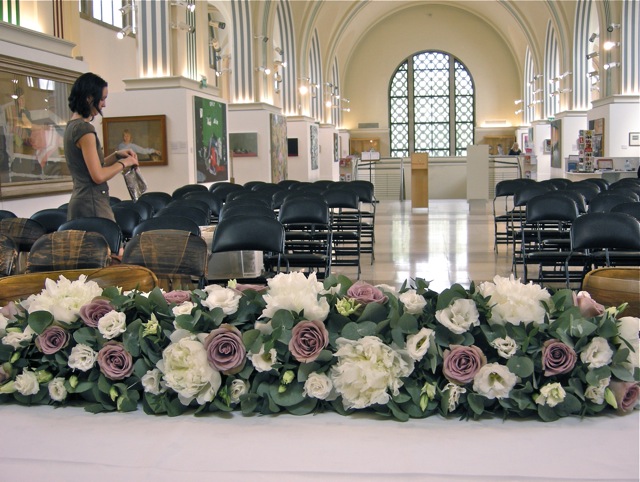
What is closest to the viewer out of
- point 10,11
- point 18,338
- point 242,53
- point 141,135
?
point 18,338

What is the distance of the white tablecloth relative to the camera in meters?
1.81

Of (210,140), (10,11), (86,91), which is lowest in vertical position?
(86,91)

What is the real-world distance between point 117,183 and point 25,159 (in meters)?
5.34

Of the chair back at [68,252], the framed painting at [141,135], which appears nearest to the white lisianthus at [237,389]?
→ the chair back at [68,252]

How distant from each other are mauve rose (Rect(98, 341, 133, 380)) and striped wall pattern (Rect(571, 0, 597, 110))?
97.9 ft

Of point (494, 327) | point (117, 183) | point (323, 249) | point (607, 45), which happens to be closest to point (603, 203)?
point (323, 249)

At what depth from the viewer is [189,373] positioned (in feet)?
7.06

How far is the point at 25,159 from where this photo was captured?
11883 mm

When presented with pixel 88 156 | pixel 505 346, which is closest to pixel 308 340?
pixel 505 346

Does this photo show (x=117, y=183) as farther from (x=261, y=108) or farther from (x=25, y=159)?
(x=261, y=108)

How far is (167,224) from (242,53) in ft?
61.3

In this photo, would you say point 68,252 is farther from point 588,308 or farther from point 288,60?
point 288,60

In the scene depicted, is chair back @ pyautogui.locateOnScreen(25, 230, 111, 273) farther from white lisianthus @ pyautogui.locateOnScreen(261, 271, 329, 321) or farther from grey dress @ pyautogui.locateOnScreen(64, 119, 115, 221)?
white lisianthus @ pyautogui.locateOnScreen(261, 271, 329, 321)

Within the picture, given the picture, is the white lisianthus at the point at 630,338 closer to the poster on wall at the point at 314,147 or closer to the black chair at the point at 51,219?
the black chair at the point at 51,219
